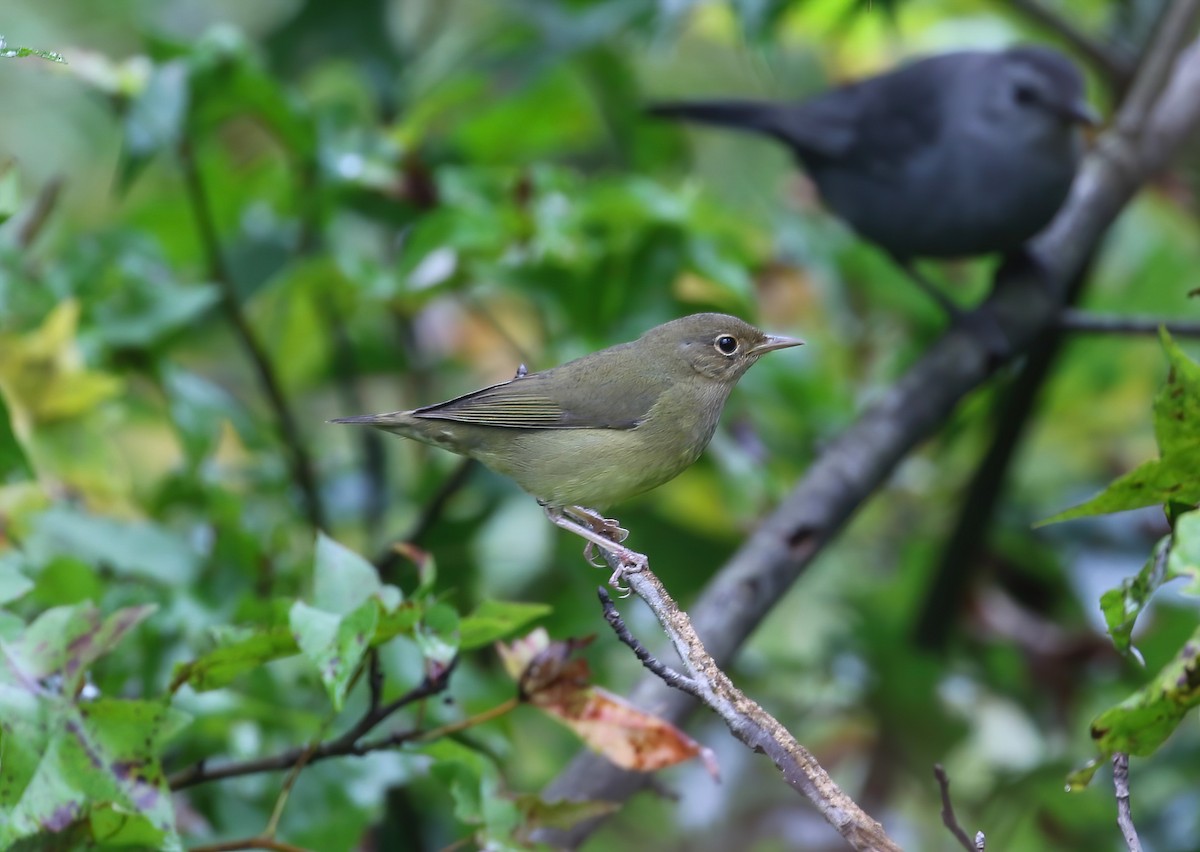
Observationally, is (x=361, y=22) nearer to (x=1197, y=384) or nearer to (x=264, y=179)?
(x=264, y=179)

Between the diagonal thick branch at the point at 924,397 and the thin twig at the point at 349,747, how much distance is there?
0.35 m

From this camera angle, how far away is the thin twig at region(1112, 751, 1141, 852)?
156 centimetres

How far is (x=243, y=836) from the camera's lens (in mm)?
2689

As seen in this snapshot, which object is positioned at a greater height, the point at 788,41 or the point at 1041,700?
the point at 788,41

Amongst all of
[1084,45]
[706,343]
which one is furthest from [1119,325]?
[706,343]

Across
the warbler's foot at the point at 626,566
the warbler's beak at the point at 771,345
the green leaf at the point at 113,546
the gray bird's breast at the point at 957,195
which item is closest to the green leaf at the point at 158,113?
the green leaf at the point at 113,546

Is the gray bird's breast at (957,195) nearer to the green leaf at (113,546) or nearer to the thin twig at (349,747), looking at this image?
the green leaf at (113,546)

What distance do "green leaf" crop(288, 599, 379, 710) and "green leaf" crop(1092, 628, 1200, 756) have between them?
41.7 inches

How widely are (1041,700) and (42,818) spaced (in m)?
3.56

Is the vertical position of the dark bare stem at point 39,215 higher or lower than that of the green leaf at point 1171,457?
lower

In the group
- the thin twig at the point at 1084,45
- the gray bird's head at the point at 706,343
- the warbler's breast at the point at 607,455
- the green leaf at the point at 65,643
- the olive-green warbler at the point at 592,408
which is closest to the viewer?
the green leaf at the point at 65,643

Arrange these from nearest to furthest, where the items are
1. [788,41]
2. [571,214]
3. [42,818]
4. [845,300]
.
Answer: [42,818] < [571,214] < [845,300] < [788,41]

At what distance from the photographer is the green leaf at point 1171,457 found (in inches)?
63.4

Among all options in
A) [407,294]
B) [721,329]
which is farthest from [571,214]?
[721,329]
